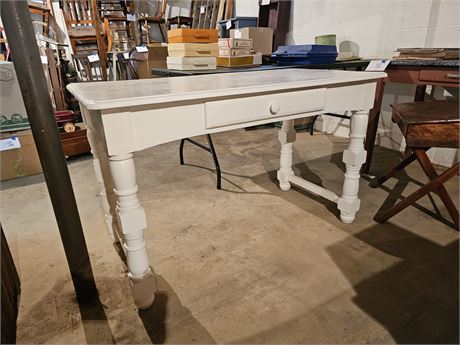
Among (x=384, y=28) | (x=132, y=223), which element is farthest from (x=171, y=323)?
(x=384, y=28)

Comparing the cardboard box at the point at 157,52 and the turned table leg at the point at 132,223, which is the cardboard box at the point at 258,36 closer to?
the cardboard box at the point at 157,52

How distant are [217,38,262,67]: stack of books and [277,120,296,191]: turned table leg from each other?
0.56 m

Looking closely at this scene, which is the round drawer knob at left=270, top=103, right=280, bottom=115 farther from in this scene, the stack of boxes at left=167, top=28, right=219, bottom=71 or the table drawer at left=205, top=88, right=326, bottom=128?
the stack of boxes at left=167, top=28, right=219, bottom=71

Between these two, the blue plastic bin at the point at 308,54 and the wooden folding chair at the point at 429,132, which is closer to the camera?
the wooden folding chair at the point at 429,132

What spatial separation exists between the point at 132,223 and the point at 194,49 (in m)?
1.29

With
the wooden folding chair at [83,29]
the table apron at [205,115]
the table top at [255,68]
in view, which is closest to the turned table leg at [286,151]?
the table top at [255,68]

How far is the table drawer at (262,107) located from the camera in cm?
93

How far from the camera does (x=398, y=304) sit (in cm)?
103

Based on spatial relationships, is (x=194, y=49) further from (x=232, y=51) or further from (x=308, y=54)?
(x=308, y=54)

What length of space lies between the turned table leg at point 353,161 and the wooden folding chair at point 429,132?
0.16 m

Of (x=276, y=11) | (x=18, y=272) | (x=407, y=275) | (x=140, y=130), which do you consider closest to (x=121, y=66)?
(x=276, y=11)

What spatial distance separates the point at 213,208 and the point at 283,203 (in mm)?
394

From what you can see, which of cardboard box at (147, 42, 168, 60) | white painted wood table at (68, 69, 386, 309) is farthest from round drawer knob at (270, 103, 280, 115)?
cardboard box at (147, 42, 168, 60)

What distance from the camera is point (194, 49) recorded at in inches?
72.1
